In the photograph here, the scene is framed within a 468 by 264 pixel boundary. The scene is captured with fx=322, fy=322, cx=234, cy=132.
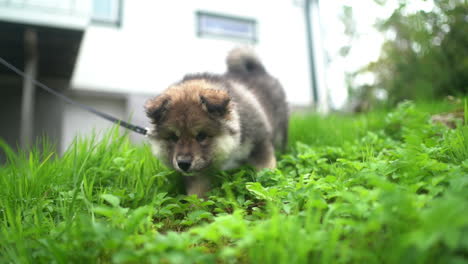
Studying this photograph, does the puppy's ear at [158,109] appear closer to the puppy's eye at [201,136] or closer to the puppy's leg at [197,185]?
the puppy's eye at [201,136]

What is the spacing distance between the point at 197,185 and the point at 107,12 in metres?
7.59

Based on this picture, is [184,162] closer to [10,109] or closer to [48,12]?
[48,12]

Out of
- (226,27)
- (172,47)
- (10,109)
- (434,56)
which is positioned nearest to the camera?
(434,56)

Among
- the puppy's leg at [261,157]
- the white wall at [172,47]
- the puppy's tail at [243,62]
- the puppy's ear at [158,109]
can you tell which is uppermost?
the white wall at [172,47]

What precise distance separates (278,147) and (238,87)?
3.44ft

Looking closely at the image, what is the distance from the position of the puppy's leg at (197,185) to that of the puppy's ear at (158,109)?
1.79 ft

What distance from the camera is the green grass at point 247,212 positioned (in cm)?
119

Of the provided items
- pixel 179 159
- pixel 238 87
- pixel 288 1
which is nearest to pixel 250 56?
pixel 238 87

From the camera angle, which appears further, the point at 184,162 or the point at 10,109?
the point at 10,109

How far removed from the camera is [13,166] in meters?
2.38

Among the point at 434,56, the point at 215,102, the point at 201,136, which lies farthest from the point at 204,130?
the point at 434,56

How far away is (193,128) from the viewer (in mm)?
2455

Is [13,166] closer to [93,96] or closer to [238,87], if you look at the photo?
[238,87]

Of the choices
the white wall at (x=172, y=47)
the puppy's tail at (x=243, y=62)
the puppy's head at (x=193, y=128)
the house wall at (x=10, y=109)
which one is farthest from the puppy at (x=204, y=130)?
the house wall at (x=10, y=109)
